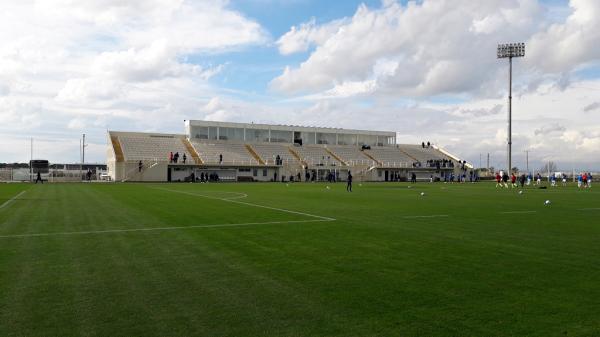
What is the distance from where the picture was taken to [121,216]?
16.2 metres

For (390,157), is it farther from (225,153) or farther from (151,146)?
(151,146)

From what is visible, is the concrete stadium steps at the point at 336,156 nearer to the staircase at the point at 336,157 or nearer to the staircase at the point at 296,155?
the staircase at the point at 336,157

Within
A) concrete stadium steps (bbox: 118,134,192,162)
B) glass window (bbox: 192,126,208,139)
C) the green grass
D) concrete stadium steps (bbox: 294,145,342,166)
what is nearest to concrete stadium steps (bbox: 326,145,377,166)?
concrete stadium steps (bbox: 294,145,342,166)

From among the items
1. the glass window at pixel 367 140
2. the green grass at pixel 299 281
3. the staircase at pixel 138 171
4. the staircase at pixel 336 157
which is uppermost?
the glass window at pixel 367 140

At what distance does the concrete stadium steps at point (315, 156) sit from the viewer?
79938 millimetres

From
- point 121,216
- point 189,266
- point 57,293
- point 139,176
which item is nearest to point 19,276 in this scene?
point 57,293

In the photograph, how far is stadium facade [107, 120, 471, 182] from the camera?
6656 cm

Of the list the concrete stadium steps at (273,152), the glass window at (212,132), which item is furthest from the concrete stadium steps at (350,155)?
the glass window at (212,132)

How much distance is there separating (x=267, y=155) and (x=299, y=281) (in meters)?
71.8

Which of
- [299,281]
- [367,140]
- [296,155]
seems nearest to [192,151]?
[296,155]

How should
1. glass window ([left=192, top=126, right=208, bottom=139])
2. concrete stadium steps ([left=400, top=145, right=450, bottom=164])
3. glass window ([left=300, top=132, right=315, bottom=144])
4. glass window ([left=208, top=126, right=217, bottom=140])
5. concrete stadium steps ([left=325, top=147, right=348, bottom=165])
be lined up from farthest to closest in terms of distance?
concrete stadium steps ([left=400, top=145, right=450, bottom=164]) → glass window ([left=300, top=132, right=315, bottom=144]) → glass window ([left=208, top=126, right=217, bottom=140]) → concrete stadium steps ([left=325, top=147, right=348, bottom=165]) → glass window ([left=192, top=126, right=208, bottom=139])

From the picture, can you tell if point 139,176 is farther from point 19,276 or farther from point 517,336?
point 517,336

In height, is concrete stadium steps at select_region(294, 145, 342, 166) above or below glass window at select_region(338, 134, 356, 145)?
below

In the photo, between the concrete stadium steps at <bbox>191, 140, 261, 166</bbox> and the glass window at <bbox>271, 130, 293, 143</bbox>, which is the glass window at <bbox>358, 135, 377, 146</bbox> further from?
the concrete stadium steps at <bbox>191, 140, 261, 166</bbox>
